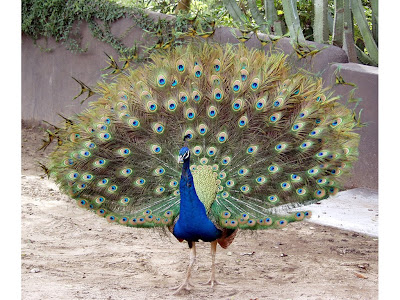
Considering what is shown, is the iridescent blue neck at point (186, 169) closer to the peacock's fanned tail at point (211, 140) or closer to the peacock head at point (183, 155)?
the peacock head at point (183, 155)

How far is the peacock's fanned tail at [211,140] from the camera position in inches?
162

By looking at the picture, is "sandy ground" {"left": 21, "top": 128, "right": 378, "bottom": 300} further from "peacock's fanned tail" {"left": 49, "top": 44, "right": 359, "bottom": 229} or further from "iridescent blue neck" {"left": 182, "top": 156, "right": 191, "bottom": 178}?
"iridescent blue neck" {"left": 182, "top": 156, "right": 191, "bottom": 178}

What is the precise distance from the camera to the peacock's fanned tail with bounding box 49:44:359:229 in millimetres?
4105

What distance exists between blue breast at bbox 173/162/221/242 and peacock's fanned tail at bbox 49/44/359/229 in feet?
0.90

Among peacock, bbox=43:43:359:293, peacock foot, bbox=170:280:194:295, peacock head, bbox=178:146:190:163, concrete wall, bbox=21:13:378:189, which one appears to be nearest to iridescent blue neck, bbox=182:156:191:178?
peacock head, bbox=178:146:190:163

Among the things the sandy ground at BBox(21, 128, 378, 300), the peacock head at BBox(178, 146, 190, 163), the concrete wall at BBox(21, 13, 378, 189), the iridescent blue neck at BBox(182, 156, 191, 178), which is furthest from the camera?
the concrete wall at BBox(21, 13, 378, 189)

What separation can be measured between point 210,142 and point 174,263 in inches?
46.3

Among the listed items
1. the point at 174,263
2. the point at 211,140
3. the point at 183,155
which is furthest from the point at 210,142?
the point at 174,263

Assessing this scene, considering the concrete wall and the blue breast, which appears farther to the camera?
the concrete wall

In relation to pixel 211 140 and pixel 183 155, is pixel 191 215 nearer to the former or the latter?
pixel 183 155

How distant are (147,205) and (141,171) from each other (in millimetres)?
258

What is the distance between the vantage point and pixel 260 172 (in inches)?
162

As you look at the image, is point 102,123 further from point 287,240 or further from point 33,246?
point 287,240

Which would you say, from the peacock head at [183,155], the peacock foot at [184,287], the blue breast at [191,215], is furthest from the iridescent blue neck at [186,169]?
the peacock foot at [184,287]
